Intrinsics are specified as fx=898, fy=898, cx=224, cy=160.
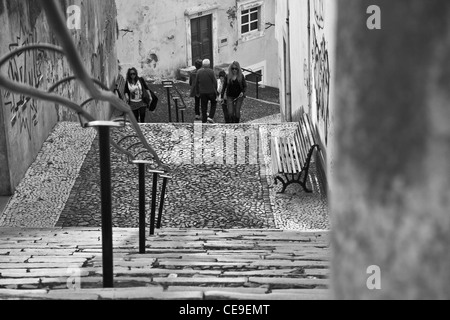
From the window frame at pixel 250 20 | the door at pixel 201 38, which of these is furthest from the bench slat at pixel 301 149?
the window frame at pixel 250 20

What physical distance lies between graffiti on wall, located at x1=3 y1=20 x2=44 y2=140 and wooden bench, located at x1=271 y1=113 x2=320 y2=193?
3.07m

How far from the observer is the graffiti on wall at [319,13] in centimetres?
1112

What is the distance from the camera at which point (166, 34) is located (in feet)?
85.3

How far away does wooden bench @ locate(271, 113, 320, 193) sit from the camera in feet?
33.2

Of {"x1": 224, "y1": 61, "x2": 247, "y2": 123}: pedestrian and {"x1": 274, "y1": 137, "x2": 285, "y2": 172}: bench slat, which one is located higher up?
{"x1": 224, "y1": 61, "x2": 247, "y2": 123}: pedestrian

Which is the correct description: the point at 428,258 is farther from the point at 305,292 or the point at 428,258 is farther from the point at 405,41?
the point at 305,292

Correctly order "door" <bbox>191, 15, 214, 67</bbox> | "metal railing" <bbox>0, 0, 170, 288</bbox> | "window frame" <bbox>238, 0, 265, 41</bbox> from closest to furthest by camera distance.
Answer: "metal railing" <bbox>0, 0, 170, 288</bbox>, "door" <bbox>191, 15, 214, 67</bbox>, "window frame" <bbox>238, 0, 265, 41</bbox>

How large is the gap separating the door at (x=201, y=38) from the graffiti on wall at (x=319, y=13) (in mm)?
15188

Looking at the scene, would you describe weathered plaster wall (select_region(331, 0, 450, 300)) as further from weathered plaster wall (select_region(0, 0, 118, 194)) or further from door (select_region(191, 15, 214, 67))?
door (select_region(191, 15, 214, 67))

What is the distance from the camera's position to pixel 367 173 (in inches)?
47.9

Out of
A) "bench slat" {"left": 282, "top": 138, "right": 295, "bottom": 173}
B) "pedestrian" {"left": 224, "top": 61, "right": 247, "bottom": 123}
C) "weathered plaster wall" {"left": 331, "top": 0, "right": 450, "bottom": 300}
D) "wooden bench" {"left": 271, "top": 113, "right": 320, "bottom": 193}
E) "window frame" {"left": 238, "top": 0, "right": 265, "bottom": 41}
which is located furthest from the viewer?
"window frame" {"left": 238, "top": 0, "right": 265, "bottom": 41}

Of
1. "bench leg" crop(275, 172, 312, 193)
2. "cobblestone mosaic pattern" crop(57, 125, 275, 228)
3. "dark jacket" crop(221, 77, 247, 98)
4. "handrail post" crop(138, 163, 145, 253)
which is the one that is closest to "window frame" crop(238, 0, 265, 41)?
"dark jacket" crop(221, 77, 247, 98)
